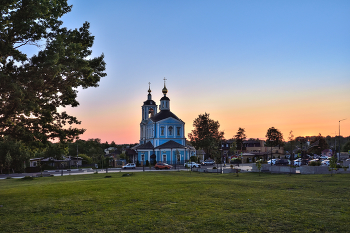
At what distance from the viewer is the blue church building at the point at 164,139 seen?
71.2 m

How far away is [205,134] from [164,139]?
23.9 m

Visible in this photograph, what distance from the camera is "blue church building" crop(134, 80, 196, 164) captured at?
71.2 metres

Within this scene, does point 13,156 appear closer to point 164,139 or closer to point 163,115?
point 164,139

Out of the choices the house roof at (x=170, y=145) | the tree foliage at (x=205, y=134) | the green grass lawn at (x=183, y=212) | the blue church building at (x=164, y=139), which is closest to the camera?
the green grass lawn at (x=183, y=212)

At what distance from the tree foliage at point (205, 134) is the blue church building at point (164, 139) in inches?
547

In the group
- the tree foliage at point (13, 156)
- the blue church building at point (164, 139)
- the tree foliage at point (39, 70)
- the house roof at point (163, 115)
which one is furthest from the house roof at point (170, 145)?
the tree foliage at point (39, 70)

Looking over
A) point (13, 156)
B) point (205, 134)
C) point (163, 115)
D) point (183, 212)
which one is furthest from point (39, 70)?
point (205, 134)

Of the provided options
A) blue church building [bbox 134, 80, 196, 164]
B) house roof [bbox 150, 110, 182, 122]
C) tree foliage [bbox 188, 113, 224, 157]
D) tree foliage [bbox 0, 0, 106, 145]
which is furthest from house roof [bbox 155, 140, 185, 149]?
tree foliage [bbox 0, 0, 106, 145]

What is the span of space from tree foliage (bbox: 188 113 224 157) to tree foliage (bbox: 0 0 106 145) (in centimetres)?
7380

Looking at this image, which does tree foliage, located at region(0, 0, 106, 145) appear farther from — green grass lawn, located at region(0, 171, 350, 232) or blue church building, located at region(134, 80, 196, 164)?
blue church building, located at region(134, 80, 196, 164)

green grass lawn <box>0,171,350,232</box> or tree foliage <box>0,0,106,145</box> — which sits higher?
tree foliage <box>0,0,106,145</box>

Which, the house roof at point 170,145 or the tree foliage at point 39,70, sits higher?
the tree foliage at point 39,70

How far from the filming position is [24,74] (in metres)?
15.5

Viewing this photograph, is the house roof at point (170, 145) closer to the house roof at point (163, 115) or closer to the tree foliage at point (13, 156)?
the house roof at point (163, 115)
